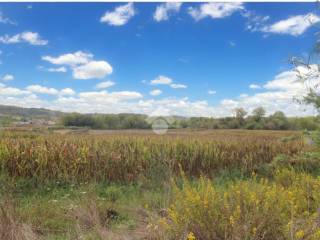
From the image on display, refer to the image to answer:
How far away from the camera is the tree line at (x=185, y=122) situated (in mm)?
39375

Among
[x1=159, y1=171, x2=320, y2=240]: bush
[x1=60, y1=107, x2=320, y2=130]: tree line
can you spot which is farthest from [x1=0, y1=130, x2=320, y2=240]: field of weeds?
[x1=60, y1=107, x2=320, y2=130]: tree line

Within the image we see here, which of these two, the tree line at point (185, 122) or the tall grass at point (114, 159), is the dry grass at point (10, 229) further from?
the tree line at point (185, 122)

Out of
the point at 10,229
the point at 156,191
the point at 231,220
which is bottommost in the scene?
the point at 156,191

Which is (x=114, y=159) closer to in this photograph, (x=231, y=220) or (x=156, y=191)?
(x=156, y=191)

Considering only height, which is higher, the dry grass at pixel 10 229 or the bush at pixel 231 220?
the bush at pixel 231 220

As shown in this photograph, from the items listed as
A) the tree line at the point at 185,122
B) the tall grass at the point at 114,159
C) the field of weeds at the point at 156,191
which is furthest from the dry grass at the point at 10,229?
the tree line at the point at 185,122

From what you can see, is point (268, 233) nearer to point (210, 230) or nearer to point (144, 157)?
point (210, 230)

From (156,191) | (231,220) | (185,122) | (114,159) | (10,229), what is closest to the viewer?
(231,220)

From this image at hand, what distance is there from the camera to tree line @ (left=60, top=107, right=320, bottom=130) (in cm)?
3938

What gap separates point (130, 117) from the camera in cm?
4041

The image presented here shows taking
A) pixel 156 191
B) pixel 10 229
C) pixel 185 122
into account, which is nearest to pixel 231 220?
pixel 10 229

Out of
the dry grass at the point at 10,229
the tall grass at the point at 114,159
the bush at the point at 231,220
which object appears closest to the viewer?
the bush at the point at 231,220

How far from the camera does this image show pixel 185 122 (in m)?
44.7

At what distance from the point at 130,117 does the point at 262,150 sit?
89.3 ft
